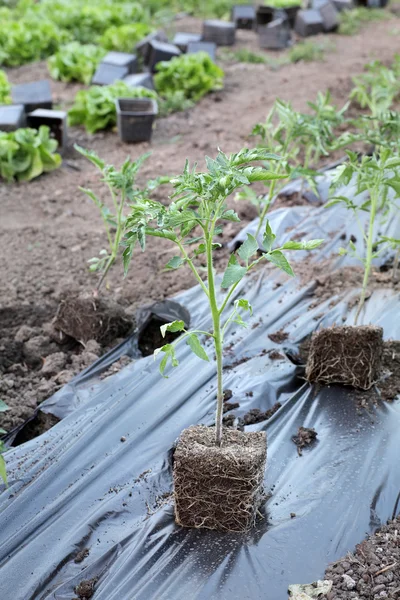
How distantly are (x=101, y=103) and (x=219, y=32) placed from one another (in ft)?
13.0

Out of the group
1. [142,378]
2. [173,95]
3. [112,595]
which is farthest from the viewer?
[173,95]

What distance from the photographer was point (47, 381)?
11.4 feet

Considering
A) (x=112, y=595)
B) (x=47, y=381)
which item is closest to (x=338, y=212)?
(x=47, y=381)

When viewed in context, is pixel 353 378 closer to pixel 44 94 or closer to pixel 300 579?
pixel 300 579

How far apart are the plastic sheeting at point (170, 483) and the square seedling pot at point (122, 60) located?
16.8ft

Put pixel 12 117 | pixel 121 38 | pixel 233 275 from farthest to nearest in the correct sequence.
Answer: pixel 121 38 < pixel 12 117 < pixel 233 275

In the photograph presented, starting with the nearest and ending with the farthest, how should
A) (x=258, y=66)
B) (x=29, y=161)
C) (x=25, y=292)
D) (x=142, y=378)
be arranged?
(x=142, y=378), (x=25, y=292), (x=29, y=161), (x=258, y=66)

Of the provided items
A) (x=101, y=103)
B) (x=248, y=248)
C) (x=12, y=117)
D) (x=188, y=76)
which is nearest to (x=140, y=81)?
(x=188, y=76)

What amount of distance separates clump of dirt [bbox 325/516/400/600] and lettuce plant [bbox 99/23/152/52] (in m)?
7.79

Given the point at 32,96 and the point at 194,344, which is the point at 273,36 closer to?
the point at 32,96

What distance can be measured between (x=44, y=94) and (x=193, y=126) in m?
1.49

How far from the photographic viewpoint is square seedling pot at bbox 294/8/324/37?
1074 cm

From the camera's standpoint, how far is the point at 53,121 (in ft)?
20.9

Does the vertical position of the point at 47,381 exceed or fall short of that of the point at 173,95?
it falls short
